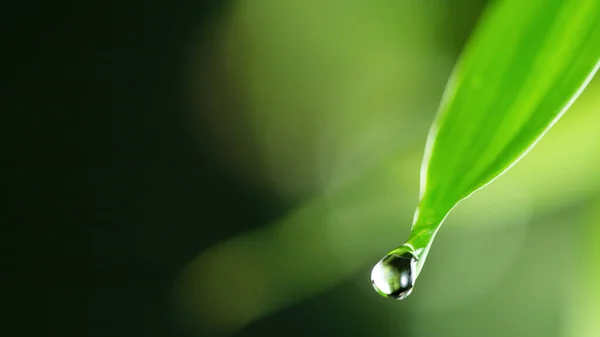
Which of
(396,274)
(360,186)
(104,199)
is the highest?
(104,199)

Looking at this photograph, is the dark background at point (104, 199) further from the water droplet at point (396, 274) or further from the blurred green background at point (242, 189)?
the water droplet at point (396, 274)

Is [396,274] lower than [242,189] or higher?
lower

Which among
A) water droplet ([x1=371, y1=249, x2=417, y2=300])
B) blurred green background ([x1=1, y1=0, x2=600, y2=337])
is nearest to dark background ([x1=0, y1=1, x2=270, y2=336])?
blurred green background ([x1=1, y1=0, x2=600, y2=337])

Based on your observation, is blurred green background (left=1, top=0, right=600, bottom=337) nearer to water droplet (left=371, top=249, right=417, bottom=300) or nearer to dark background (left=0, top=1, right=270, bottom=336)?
dark background (left=0, top=1, right=270, bottom=336)

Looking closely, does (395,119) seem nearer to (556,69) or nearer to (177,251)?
(177,251)

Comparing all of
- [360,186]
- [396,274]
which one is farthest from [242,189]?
[396,274]

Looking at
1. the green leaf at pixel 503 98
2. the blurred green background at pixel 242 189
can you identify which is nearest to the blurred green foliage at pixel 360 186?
the blurred green background at pixel 242 189

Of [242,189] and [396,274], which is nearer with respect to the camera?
[396,274]

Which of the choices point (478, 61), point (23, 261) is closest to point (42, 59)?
point (23, 261)

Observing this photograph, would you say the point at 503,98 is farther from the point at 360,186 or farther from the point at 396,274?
the point at 360,186
